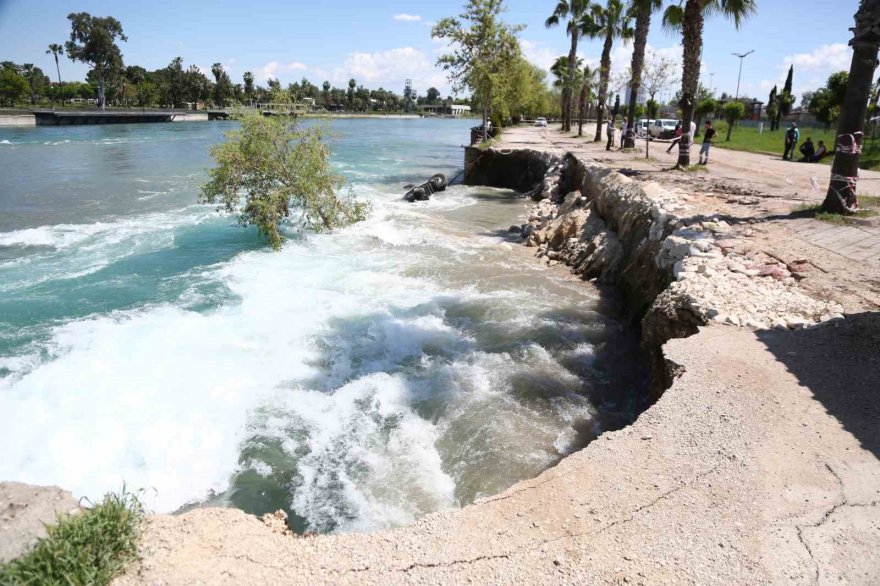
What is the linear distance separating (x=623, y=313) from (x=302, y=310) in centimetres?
668

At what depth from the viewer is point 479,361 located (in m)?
9.02

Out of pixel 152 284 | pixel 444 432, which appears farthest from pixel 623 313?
pixel 152 284

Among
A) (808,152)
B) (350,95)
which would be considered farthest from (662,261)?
(350,95)

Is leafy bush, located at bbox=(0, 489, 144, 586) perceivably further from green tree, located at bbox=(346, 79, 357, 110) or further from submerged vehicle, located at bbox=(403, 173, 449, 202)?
green tree, located at bbox=(346, 79, 357, 110)

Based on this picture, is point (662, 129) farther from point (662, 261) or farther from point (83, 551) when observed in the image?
point (83, 551)

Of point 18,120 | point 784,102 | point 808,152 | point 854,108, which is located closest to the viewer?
point 854,108

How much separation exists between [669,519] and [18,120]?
3719 inches

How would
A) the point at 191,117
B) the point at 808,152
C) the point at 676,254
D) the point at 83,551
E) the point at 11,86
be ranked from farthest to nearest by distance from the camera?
the point at 191,117 < the point at 11,86 < the point at 808,152 < the point at 676,254 < the point at 83,551

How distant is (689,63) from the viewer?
17.5m

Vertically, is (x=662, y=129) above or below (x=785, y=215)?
above

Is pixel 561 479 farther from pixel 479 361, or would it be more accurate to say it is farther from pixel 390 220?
pixel 390 220

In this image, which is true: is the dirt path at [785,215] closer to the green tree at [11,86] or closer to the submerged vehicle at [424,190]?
the submerged vehicle at [424,190]

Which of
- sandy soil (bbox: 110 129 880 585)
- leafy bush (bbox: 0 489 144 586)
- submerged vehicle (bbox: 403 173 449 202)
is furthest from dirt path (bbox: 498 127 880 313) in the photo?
submerged vehicle (bbox: 403 173 449 202)

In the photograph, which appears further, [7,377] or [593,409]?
[7,377]
